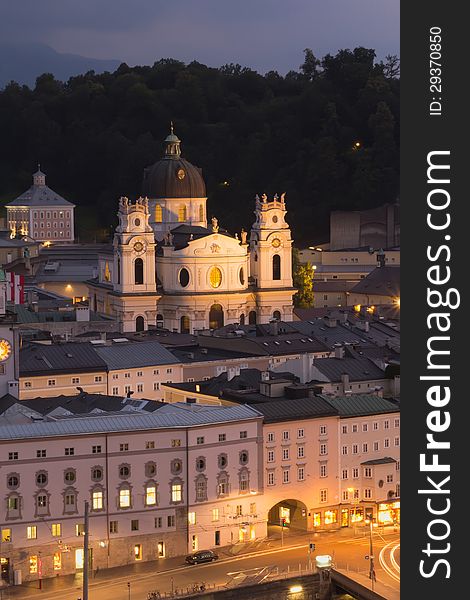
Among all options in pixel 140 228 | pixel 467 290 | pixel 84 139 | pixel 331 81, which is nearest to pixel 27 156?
pixel 84 139

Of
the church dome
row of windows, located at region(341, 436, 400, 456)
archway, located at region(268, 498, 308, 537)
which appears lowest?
archway, located at region(268, 498, 308, 537)

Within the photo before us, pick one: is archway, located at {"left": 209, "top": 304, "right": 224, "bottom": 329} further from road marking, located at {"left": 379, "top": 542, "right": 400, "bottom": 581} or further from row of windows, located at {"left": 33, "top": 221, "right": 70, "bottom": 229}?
row of windows, located at {"left": 33, "top": 221, "right": 70, "bottom": 229}

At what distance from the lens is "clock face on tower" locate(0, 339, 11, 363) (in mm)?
42281

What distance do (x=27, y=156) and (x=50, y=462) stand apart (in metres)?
66.6

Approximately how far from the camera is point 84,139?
326ft

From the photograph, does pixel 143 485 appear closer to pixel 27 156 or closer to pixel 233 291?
pixel 233 291

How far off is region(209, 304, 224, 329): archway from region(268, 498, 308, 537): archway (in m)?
23.1

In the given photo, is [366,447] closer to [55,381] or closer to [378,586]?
[378,586]

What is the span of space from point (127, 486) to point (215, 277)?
86.9 ft

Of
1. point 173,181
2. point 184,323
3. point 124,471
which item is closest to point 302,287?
point 173,181

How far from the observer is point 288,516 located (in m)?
39.8

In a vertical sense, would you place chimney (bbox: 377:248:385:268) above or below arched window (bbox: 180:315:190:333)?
above

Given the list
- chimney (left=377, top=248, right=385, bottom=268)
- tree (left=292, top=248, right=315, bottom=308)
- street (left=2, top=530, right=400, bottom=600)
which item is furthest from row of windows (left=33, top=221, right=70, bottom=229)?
street (left=2, top=530, right=400, bottom=600)

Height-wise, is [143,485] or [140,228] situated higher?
[140,228]
